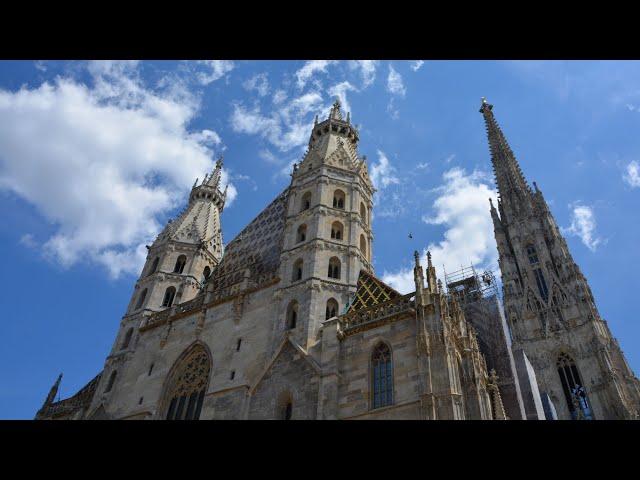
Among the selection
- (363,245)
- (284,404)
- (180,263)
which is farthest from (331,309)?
(180,263)

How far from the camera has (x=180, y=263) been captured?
103 feet

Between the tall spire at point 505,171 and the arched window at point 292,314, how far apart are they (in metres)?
47.4

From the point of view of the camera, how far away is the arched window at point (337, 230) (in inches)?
1019

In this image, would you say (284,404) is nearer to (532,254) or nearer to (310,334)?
(310,334)

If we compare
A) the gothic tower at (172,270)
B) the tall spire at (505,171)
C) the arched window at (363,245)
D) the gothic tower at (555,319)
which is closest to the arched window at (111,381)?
the gothic tower at (172,270)

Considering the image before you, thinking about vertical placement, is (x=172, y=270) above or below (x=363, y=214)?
below

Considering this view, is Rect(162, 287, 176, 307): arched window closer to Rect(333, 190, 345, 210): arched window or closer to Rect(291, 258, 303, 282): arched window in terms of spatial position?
Rect(291, 258, 303, 282): arched window

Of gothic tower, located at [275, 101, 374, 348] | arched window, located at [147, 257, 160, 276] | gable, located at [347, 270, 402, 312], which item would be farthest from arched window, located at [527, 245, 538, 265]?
arched window, located at [147, 257, 160, 276]

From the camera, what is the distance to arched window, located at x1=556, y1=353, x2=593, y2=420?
42.0 meters

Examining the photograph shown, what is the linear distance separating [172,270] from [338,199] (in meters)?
11.2
